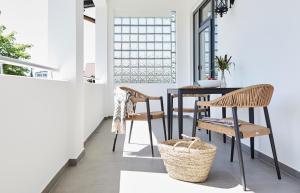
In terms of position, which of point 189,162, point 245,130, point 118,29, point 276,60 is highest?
point 118,29

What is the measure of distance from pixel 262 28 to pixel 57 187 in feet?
8.03

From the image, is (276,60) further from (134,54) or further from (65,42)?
(134,54)

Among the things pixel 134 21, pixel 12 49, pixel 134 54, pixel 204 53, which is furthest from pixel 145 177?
pixel 134 21

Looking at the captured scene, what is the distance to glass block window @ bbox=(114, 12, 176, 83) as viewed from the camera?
706 cm

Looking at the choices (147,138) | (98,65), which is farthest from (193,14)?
(147,138)

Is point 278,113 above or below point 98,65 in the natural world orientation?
below

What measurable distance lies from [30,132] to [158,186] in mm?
1002

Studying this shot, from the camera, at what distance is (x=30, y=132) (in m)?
1.67

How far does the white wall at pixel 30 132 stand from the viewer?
1.35 metres

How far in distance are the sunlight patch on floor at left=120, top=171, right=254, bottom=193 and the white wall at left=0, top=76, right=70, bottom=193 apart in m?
0.58

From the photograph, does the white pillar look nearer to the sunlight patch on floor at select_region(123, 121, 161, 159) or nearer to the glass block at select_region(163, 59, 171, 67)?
the sunlight patch on floor at select_region(123, 121, 161, 159)

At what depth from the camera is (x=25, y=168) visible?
161cm

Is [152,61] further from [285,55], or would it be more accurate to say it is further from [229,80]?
[285,55]

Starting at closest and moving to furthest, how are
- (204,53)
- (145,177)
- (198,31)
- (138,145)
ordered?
(145,177) → (138,145) → (204,53) → (198,31)
